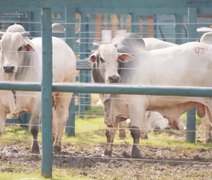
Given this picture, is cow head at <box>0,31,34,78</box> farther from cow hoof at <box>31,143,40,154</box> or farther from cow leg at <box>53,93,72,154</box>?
cow leg at <box>53,93,72,154</box>

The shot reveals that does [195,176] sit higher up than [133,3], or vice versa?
[133,3]

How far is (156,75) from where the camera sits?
1134 cm

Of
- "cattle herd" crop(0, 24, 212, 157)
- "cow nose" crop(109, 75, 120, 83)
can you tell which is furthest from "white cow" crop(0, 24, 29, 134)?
"cow nose" crop(109, 75, 120, 83)

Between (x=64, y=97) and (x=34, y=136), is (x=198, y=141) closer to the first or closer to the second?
(x=64, y=97)

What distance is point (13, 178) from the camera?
8.39 meters

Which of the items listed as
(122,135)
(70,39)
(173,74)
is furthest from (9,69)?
(70,39)

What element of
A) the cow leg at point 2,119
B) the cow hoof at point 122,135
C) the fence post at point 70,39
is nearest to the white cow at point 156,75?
the cow leg at point 2,119

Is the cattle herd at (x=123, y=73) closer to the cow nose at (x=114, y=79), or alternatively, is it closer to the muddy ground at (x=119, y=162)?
the cow nose at (x=114, y=79)

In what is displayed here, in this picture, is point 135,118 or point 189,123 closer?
point 135,118

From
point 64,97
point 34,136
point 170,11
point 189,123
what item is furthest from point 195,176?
point 170,11

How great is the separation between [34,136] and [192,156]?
7.69ft

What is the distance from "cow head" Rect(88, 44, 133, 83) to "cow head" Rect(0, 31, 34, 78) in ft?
3.59

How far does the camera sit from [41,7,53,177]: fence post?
830 cm

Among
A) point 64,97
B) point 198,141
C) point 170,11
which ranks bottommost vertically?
point 198,141
